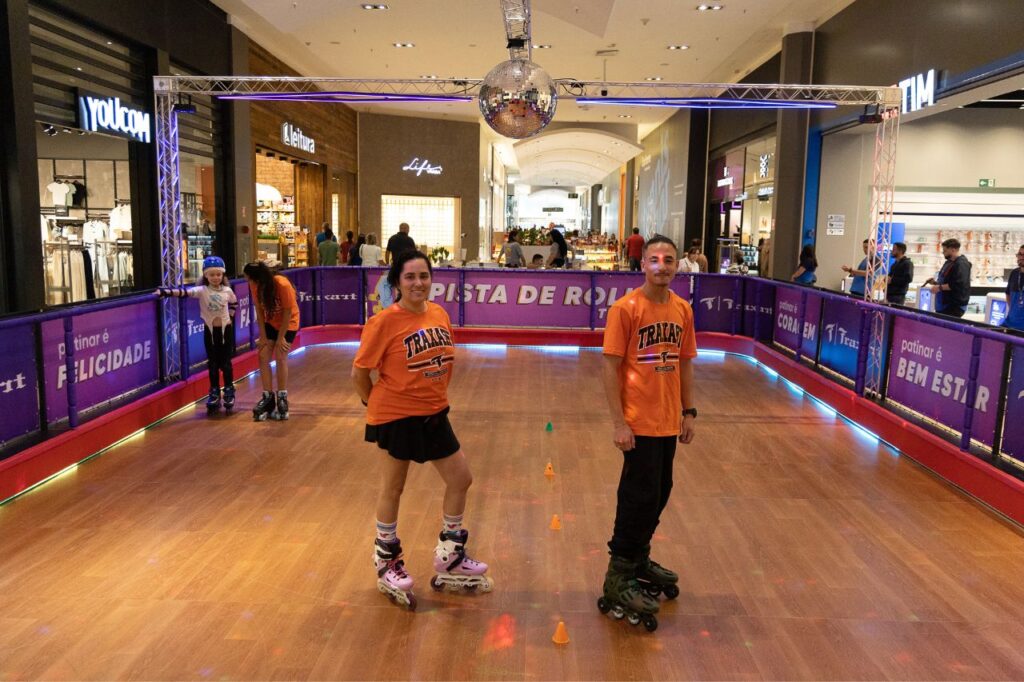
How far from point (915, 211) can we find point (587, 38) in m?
6.51

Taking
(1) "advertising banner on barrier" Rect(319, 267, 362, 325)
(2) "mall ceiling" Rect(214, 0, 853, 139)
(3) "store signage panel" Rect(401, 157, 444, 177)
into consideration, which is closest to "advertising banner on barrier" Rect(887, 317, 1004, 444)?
(2) "mall ceiling" Rect(214, 0, 853, 139)

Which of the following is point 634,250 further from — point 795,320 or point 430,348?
point 430,348

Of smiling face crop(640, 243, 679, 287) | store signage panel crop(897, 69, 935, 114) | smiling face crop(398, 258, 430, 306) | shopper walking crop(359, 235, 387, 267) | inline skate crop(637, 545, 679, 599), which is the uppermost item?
store signage panel crop(897, 69, 935, 114)

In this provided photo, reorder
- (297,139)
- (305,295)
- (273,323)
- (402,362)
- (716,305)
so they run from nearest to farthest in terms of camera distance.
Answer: (402,362)
(273,323)
(305,295)
(716,305)
(297,139)

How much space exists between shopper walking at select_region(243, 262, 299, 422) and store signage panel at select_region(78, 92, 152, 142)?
148 inches

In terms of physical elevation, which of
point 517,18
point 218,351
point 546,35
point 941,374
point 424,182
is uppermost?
point 546,35

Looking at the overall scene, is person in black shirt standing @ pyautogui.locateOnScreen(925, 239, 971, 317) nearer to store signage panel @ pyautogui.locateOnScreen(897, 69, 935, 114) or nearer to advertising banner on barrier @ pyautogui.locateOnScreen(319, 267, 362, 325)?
store signage panel @ pyautogui.locateOnScreen(897, 69, 935, 114)

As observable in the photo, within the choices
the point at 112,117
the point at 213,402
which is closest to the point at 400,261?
the point at 213,402

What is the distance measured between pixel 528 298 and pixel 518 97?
6030 millimetres

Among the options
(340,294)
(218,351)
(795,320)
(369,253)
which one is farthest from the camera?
(369,253)

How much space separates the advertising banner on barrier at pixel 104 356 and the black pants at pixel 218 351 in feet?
1.72

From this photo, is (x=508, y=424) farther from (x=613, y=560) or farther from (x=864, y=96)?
(x=864, y=96)

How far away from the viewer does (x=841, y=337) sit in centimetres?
821

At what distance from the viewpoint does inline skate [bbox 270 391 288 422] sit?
716cm
